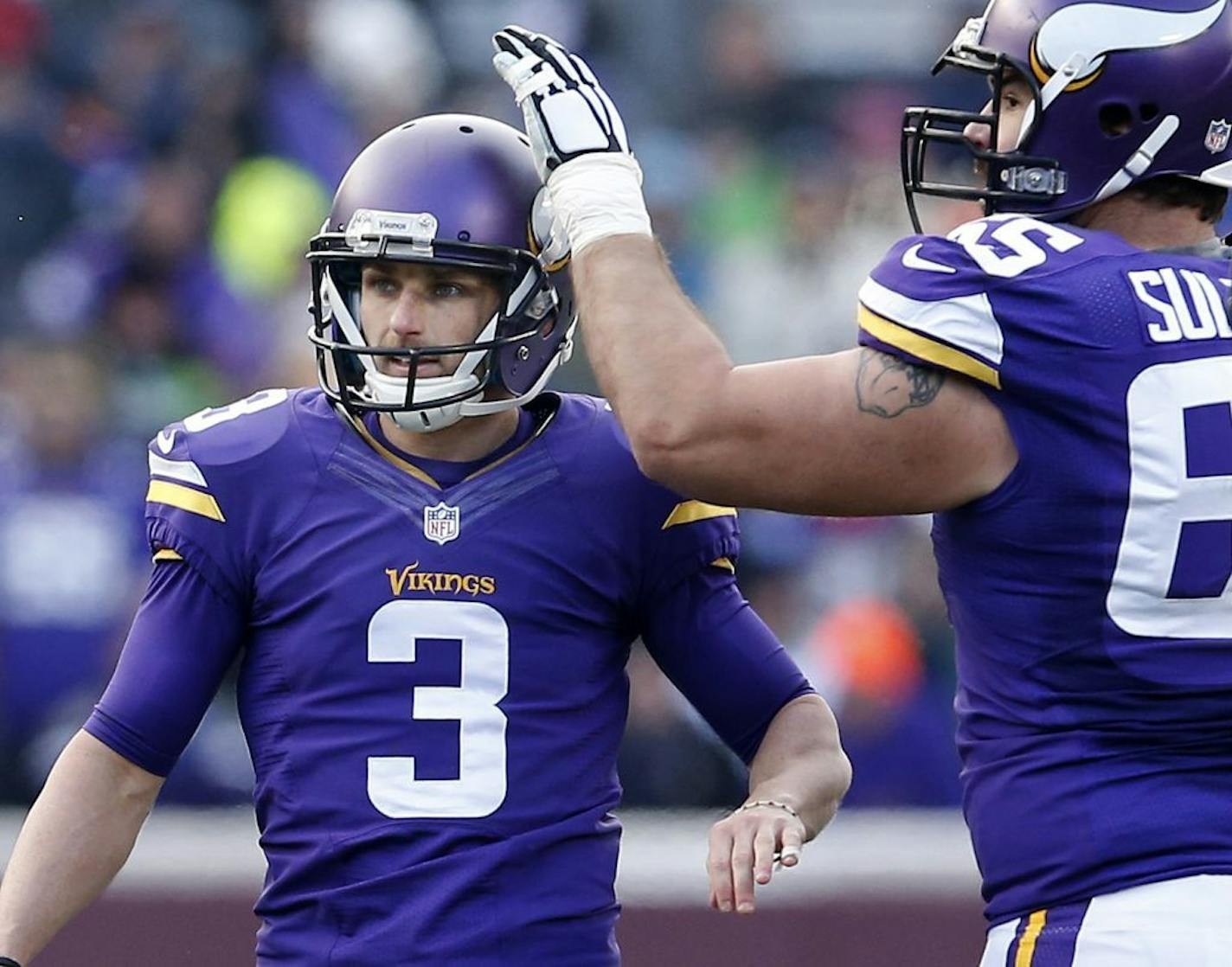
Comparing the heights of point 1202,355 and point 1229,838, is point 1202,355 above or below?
above

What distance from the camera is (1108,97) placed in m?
2.86

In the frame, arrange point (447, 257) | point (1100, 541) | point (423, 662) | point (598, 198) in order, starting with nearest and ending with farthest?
point (1100, 541) < point (598, 198) < point (423, 662) < point (447, 257)

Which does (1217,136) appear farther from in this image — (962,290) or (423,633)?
(423,633)

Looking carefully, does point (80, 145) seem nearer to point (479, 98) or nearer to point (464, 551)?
point (479, 98)

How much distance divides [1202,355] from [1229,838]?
0.59 metres

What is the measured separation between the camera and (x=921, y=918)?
16.9 ft

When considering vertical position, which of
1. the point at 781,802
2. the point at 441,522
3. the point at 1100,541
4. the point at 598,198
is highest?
the point at 598,198

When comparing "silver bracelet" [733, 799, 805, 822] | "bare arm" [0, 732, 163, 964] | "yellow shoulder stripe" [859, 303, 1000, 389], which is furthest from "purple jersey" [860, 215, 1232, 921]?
"bare arm" [0, 732, 163, 964]

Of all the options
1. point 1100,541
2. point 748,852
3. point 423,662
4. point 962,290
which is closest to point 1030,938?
point 748,852

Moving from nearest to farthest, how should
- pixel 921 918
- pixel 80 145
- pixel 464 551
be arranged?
1. pixel 464 551
2. pixel 921 918
3. pixel 80 145

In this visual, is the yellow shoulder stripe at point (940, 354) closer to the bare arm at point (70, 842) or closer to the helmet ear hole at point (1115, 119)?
the helmet ear hole at point (1115, 119)

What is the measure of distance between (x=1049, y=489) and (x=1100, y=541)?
0.09m

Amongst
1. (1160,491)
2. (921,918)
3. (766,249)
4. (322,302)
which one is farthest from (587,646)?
(766,249)

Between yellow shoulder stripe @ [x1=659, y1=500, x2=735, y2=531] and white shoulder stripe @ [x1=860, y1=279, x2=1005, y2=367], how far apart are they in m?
0.56
